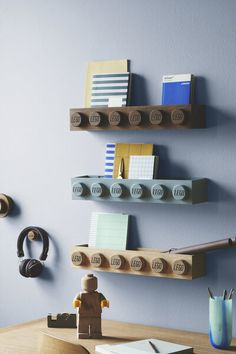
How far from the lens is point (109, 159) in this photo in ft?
11.0

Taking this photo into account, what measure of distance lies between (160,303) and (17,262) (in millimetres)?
836

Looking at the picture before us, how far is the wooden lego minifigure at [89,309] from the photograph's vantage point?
3086 mm

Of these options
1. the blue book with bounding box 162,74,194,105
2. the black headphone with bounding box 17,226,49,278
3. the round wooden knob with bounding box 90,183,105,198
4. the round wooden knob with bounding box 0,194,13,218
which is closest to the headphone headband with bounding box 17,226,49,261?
the black headphone with bounding box 17,226,49,278

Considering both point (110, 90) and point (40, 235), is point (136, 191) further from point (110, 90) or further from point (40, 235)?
point (40, 235)

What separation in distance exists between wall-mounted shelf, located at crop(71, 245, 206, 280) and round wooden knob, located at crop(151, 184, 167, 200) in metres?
0.24

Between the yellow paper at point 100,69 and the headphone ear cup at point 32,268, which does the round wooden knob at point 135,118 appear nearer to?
the yellow paper at point 100,69

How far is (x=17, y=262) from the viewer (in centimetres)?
→ 375

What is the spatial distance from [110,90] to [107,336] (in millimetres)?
1065

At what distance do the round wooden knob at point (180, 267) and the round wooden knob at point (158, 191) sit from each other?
0.27 meters

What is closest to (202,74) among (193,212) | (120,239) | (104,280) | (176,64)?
(176,64)

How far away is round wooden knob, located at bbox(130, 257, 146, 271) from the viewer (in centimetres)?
318

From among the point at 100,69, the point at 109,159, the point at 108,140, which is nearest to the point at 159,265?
the point at 109,159

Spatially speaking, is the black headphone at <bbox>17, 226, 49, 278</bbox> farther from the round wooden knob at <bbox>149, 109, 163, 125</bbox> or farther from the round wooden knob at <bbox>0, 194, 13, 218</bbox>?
the round wooden knob at <bbox>149, 109, 163, 125</bbox>

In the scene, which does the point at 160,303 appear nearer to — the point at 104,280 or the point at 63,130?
the point at 104,280
